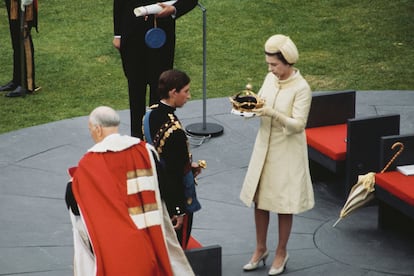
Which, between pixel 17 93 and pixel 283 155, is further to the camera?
pixel 17 93

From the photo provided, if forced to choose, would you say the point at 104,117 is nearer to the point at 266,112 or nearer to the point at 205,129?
the point at 266,112

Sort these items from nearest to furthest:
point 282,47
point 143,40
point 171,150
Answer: point 171,150 < point 282,47 < point 143,40

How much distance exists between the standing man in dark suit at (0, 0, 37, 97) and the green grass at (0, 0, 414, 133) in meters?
0.20

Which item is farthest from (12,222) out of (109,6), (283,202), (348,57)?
(109,6)

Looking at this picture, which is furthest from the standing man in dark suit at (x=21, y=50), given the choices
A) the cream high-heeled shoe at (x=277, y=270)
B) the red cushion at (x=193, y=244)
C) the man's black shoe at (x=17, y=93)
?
the cream high-heeled shoe at (x=277, y=270)

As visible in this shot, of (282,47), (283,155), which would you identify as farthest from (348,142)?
(282,47)

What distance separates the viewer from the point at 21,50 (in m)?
13.1

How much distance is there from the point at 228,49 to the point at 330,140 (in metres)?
6.34

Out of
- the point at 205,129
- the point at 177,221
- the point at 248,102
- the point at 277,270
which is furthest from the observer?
the point at 205,129

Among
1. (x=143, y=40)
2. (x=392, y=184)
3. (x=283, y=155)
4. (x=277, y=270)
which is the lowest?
(x=277, y=270)

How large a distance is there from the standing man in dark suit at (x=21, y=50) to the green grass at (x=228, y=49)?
0.20 m

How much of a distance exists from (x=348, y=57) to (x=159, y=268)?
29.9ft

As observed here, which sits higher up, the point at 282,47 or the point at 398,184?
the point at 282,47

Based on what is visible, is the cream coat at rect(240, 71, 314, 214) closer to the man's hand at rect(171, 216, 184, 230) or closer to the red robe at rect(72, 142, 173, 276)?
the man's hand at rect(171, 216, 184, 230)
